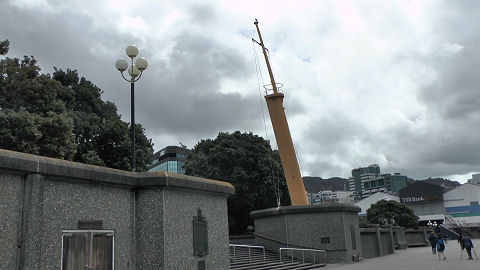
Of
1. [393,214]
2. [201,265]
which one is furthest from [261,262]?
[393,214]

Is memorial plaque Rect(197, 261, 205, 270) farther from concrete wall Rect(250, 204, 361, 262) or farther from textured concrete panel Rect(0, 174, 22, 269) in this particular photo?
concrete wall Rect(250, 204, 361, 262)

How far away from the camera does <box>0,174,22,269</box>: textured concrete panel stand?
6.96m

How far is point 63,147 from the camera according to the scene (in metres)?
22.1

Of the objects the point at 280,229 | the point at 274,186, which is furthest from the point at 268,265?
the point at 274,186

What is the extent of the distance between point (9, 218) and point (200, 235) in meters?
4.73

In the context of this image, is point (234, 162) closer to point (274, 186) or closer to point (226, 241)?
point (274, 186)

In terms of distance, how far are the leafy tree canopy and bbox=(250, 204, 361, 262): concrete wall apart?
11.8 m

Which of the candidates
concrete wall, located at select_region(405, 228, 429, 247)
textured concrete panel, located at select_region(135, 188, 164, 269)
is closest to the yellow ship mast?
textured concrete panel, located at select_region(135, 188, 164, 269)

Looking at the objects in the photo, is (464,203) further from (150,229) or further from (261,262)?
(150,229)

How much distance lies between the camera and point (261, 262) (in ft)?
62.4

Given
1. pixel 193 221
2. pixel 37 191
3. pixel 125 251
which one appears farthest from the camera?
pixel 193 221

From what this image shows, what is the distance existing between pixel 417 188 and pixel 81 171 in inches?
3821

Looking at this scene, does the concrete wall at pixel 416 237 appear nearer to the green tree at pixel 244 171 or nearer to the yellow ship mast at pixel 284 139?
the green tree at pixel 244 171

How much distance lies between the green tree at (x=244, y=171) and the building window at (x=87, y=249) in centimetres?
2658
